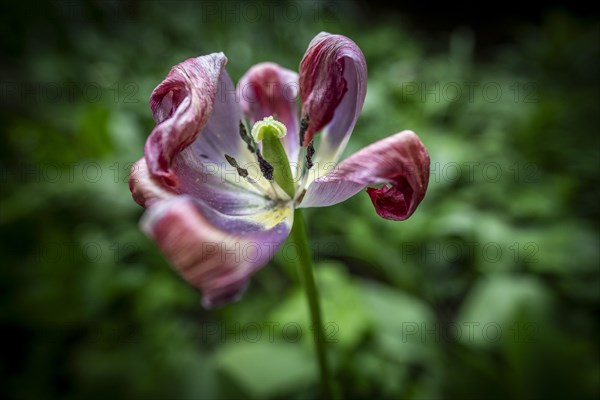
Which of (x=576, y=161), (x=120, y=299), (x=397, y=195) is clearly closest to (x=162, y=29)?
(x=120, y=299)

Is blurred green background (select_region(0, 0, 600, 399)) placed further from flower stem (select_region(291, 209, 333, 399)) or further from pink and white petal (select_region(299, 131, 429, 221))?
pink and white petal (select_region(299, 131, 429, 221))

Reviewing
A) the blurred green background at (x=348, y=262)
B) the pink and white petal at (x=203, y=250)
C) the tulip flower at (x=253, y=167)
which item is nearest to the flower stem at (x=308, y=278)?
the tulip flower at (x=253, y=167)

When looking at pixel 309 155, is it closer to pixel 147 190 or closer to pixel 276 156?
pixel 276 156

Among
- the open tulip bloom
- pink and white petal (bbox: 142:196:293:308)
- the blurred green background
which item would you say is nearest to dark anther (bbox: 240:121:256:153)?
the open tulip bloom

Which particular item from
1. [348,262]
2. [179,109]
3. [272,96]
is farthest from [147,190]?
[348,262]

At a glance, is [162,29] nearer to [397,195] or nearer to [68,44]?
[68,44]

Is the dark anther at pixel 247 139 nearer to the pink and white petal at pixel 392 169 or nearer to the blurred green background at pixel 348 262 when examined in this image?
the pink and white petal at pixel 392 169
